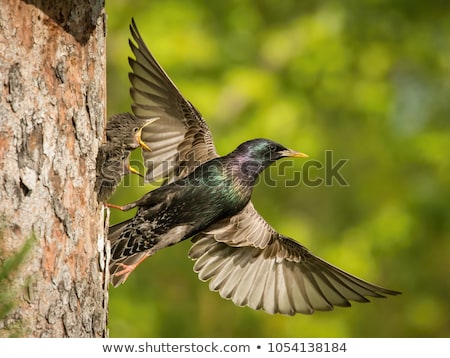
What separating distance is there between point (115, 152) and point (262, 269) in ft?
5.05

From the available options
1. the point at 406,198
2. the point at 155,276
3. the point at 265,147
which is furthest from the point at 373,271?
the point at 265,147

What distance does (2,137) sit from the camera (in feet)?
9.68

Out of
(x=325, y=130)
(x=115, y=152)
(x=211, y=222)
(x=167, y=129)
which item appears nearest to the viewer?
(x=115, y=152)

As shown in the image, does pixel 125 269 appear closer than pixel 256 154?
Yes

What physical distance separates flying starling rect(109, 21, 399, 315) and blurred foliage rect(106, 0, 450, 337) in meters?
2.15

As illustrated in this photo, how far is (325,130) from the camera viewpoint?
28.0ft

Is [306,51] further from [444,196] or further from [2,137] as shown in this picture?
[2,137]

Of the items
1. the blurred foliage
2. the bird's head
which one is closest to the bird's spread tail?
the bird's head

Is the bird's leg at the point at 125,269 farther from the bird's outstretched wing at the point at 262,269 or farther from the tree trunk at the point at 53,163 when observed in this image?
the tree trunk at the point at 53,163

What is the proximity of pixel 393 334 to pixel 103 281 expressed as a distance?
5.78m

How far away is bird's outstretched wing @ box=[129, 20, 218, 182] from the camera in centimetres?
442
